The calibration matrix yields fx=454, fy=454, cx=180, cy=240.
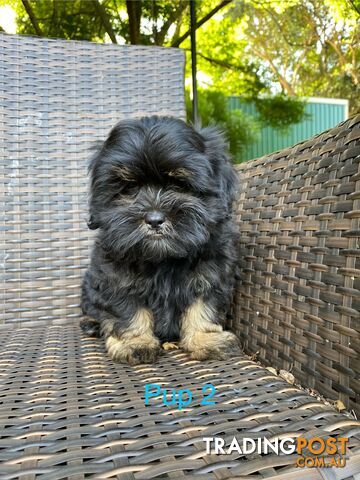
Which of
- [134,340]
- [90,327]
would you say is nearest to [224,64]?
[90,327]

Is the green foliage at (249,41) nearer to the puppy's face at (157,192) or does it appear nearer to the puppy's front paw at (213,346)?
the puppy's face at (157,192)

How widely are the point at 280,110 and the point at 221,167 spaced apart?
5.76 m

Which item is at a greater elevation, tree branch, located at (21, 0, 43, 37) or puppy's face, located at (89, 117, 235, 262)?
tree branch, located at (21, 0, 43, 37)

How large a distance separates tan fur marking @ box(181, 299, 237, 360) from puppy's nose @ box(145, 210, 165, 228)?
0.52 m

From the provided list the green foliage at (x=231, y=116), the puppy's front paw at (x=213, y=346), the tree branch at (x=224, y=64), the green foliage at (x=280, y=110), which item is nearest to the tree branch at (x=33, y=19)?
the tree branch at (x=224, y=64)

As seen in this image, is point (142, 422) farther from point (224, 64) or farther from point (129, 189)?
point (224, 64)

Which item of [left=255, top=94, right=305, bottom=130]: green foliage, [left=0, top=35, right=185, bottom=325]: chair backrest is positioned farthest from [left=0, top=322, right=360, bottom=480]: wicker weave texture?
[left=255, top=94, right=305, bottom=130]: green foliage

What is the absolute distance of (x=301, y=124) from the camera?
7.84m

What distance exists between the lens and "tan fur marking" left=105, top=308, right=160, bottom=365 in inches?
81.2

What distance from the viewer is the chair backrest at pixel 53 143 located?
2.84 metres

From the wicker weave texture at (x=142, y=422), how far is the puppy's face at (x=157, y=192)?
0.55 metres

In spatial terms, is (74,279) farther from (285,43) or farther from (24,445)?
(285,43)

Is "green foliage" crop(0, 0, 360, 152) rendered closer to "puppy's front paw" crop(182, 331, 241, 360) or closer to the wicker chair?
the wicker chair

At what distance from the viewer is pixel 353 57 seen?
6734 mm
